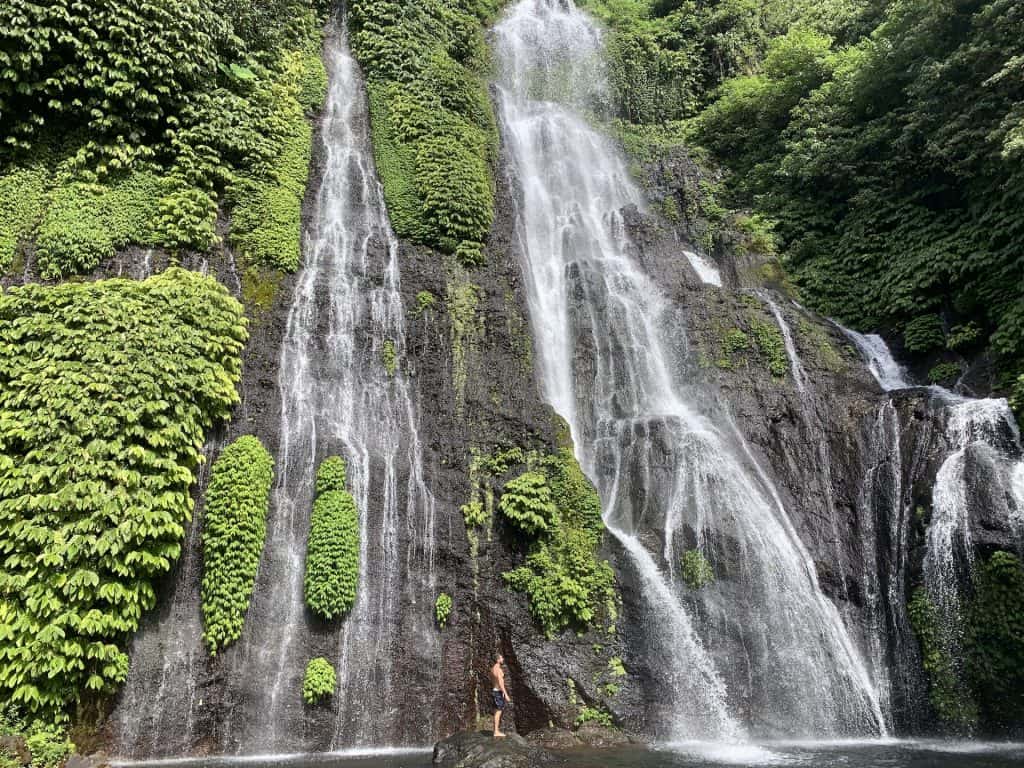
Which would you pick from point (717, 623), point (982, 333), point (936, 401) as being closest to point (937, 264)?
point (982, 333)

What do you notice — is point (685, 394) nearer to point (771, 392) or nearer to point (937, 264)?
point (771, 392)

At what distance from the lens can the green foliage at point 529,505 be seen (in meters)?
11.5

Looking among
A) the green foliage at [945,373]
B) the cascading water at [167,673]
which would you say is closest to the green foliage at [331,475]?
the cascading water at [167,673]

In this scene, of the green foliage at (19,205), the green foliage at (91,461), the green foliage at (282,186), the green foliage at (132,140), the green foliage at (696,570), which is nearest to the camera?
the green foliage at (91,461)

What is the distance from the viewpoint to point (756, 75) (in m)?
26.2

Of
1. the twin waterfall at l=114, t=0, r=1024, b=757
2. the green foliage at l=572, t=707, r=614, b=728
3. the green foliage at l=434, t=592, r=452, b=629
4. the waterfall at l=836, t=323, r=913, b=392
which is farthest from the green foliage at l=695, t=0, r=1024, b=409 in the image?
the green foliage at l=434, t=592, r=452, b=629

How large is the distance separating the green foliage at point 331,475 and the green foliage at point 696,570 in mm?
6400

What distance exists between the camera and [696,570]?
11.8 m

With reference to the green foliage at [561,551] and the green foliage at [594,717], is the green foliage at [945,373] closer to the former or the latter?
the green foliage at [561,551]

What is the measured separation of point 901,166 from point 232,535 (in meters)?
19.3

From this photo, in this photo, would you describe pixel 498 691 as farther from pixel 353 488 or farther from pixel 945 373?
pixel 945 373

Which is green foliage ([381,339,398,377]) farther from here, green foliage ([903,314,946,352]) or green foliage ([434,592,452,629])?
green foliage ([903,314,946,352])

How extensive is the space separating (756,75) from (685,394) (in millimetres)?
17652

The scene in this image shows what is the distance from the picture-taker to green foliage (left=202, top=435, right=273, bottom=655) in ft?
33.2
